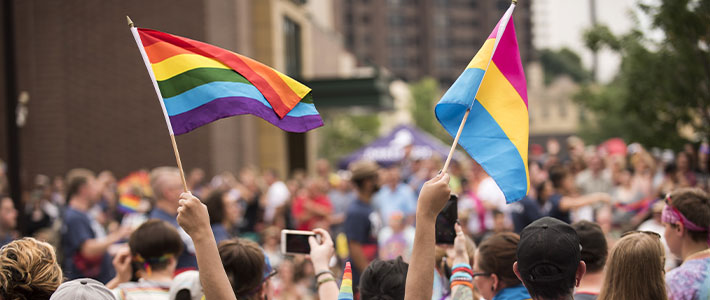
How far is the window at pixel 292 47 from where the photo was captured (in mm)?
25531

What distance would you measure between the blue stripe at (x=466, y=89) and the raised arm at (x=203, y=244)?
1283mm

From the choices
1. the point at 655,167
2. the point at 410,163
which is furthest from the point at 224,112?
the point at 410,163

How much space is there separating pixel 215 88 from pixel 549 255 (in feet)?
6.30

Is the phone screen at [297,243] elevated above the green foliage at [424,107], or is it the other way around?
the phone screen at [297,243]

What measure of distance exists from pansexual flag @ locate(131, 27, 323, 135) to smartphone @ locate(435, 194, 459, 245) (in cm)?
82

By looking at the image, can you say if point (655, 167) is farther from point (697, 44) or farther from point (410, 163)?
point (410, 163)

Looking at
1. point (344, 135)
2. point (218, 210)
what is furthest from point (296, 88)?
point (344, 135)

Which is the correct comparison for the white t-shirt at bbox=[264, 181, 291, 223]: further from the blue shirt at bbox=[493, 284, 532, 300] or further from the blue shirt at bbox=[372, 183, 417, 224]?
the blue shirt at bbox=[493, 284, 532, 300]

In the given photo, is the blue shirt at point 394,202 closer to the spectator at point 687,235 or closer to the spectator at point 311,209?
the spectator at point 311,209

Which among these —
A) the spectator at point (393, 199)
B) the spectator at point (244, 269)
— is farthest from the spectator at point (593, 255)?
the spectator at point (393, 199)

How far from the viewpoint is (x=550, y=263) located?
2992 mm

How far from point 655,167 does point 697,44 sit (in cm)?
456

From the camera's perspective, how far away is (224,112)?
3.78m

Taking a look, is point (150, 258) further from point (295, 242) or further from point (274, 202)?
point (274, 202)
